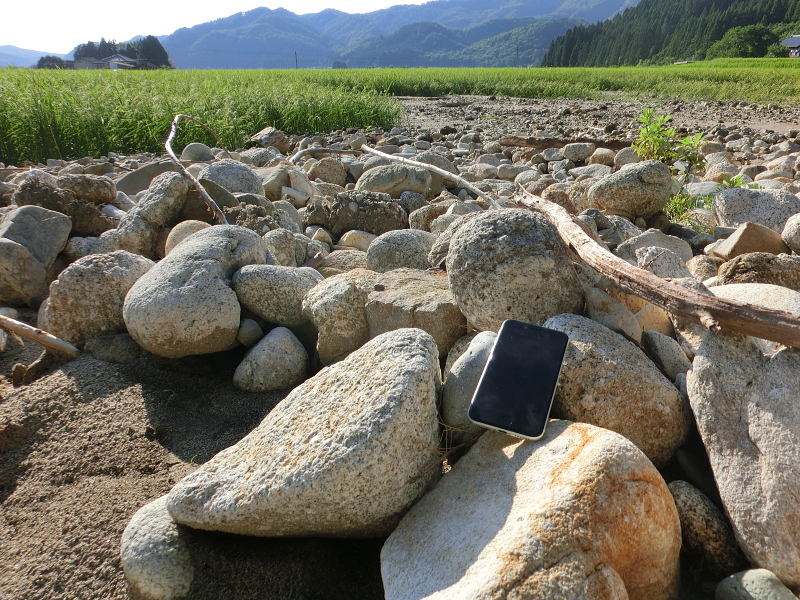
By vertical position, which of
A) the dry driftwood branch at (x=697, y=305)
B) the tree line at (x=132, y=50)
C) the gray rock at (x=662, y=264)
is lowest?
the tree line at (x=132, y=50)

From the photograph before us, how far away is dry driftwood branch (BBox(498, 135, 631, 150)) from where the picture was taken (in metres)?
8.45

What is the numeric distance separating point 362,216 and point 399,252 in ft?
4.42

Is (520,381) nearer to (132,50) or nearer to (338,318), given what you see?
(338,318)

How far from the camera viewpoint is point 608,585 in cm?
129

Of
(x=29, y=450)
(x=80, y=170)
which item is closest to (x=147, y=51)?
(x=80, y=170)

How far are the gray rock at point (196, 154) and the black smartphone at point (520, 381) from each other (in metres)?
6.23

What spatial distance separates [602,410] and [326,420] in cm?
94

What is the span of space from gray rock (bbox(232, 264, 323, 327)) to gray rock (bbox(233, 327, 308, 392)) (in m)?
0.19

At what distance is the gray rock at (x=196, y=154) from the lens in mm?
6980

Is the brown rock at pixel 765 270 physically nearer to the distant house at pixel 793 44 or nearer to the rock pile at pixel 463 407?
the rock pile at pixel 463 407

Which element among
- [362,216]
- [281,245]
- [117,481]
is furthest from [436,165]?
[117,481]

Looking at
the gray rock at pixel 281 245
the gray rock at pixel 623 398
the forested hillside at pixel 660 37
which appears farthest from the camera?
the forested hillside at pixel 660 37

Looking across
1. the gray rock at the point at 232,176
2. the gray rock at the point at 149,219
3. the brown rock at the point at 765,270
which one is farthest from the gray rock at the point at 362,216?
the brown rock at the point at 765,270

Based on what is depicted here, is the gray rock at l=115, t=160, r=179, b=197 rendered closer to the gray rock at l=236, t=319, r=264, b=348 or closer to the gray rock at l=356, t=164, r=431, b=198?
the gray rock at l=356, t=164, r=431, b=198
